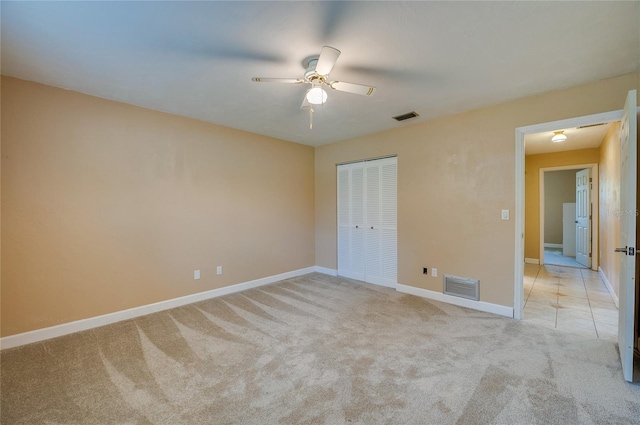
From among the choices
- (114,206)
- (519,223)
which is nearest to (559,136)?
(519,223)

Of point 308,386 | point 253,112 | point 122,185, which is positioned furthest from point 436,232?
point 122,185

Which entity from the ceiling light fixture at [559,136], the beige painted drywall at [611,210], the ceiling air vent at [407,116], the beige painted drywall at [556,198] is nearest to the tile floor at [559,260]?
the beige painted drywall at [556,198]

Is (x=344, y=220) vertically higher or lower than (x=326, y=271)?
higher

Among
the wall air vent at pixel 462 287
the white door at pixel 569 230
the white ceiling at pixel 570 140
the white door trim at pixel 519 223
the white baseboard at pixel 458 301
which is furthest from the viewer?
the white door at pixel 569 230

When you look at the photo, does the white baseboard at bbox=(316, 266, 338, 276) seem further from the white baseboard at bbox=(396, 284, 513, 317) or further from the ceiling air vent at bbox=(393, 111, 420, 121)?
the ceiling air vent at bbox=(393, 111, 420, 121)

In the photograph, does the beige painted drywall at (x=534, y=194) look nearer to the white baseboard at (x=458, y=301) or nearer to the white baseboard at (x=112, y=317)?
the white baseboard at (x=458, y=301)

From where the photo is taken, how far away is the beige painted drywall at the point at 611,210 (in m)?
3.50

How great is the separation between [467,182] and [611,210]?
2.33 metres

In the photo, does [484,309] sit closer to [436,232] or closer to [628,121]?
[436,232]

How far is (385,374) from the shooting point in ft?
6.77

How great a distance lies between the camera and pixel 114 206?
306 centimetres

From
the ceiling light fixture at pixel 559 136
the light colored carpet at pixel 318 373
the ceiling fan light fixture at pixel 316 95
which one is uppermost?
the ceiling light fixture at pixel 559 136

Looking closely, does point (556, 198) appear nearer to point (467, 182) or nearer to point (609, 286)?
point (609, 286)

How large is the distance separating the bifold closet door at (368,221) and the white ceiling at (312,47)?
5.11 ft
